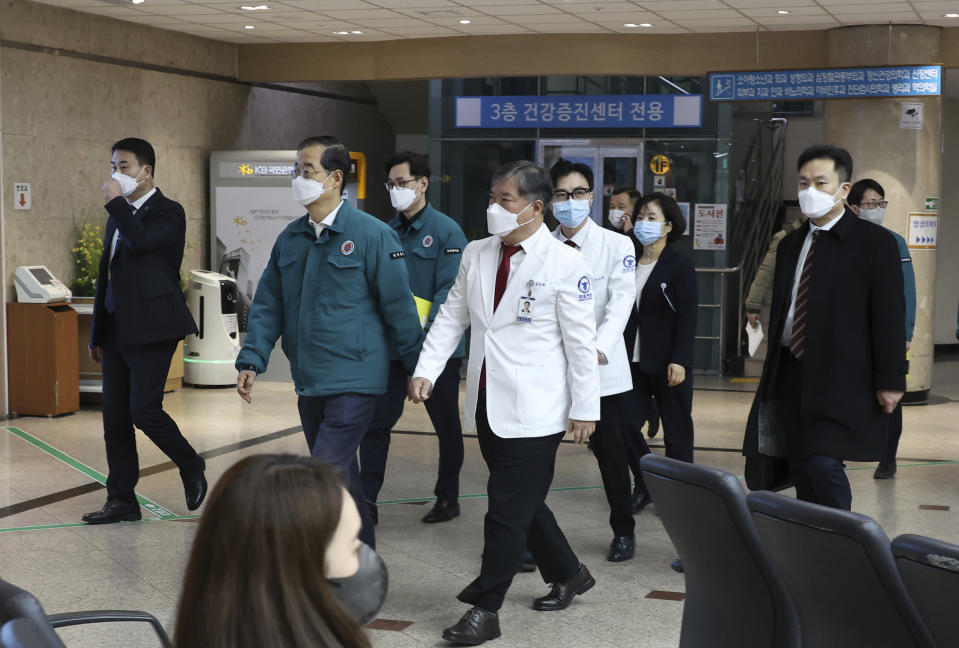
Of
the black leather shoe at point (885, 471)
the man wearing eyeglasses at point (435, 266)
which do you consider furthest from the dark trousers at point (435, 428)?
the black leather shoe at point (885, 471)

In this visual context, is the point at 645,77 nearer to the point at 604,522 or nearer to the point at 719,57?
the point at 719,57

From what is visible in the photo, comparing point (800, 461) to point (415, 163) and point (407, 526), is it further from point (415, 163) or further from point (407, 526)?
point (415, 163)

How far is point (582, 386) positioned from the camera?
12.4 ft

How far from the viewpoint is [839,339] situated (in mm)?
3721

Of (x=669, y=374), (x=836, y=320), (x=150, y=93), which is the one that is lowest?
(x=669, y=374)

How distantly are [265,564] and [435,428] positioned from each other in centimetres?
415

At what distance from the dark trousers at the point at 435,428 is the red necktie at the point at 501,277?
3.21 ft

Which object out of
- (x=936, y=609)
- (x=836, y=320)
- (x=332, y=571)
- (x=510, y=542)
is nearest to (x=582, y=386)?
(x=510, y=542)

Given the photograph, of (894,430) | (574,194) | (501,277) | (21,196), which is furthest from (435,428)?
(21,196)

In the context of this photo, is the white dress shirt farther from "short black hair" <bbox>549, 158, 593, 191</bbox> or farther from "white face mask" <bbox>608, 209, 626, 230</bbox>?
"white face mask" <bbox>608, 209, 626, 230</bbox>

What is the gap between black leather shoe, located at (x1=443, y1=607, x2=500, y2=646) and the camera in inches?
147

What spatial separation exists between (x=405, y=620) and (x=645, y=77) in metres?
7.95

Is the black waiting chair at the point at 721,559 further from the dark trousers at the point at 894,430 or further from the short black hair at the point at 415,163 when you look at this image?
the dark trousers at the point at 894,430

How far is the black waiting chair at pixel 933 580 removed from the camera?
164cm
